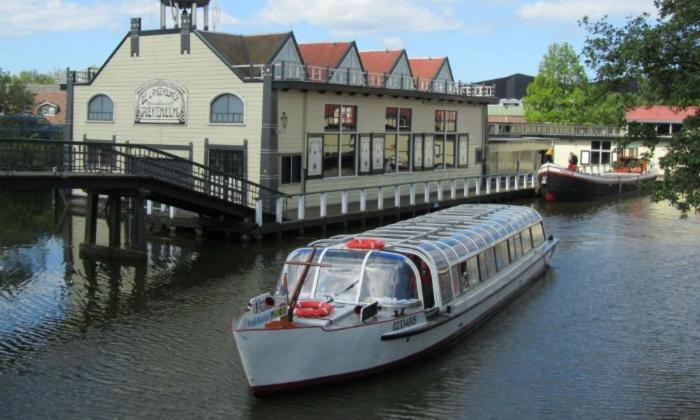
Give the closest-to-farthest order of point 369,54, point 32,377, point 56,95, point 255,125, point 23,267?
point 32,377 → point 23,267 → point 255,125 → point 369,54 → point 56,95

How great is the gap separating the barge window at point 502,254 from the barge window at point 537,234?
372 cm

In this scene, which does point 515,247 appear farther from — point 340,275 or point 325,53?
point 325,53

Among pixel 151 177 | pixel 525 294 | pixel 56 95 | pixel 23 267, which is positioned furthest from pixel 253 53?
pixel 56 95

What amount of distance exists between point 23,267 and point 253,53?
16874 millimetres

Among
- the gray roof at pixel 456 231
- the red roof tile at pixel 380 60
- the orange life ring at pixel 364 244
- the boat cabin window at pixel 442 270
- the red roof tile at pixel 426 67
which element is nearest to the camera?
the orange life ring at pixel 364 244

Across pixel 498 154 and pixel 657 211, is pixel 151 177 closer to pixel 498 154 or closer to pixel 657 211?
pixel 657 211

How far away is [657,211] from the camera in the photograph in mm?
44781

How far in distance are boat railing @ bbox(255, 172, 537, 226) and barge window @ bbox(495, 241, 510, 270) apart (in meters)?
10.7

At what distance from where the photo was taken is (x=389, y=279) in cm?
1573

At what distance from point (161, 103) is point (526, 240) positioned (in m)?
18.3

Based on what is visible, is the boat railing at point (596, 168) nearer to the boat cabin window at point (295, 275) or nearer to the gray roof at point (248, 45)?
the gray roof at point (248, 45)

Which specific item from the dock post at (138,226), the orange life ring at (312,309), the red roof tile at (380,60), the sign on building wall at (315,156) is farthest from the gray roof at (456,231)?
the red roof tile at (380,60)

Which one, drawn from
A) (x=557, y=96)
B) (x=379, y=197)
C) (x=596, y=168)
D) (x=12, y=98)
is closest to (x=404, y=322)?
(x=379, y=197)

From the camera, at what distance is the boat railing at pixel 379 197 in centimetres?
3180
